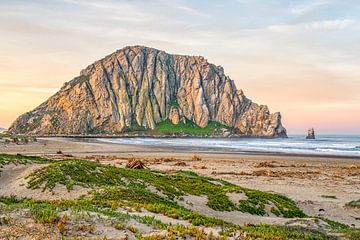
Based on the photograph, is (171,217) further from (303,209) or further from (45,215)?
(303,209)

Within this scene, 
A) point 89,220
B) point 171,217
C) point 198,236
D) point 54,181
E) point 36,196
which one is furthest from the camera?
point 54,181

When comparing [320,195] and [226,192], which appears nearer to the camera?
[226,192]

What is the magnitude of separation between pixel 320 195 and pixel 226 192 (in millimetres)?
10622

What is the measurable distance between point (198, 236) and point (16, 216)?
238 inches

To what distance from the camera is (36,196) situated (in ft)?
66.1

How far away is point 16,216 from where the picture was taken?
11445 mm

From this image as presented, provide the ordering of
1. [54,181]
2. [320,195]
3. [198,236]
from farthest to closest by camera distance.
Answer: [320,195]
[54,181]
[198,236]

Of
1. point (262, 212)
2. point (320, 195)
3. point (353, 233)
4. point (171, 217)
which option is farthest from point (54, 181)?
point (320, 195)

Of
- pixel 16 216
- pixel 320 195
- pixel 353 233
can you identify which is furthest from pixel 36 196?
pixel 320 195

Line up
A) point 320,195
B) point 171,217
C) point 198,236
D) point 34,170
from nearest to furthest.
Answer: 1. point 198,236
2. point 171,217
3. point 34,170
4. point 320,195

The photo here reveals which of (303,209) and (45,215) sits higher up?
(45,215)

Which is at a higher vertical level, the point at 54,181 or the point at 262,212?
the point at 54,181

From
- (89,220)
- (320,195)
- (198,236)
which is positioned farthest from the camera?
(320,195)

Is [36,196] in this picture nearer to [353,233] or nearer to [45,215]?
[45,215]
